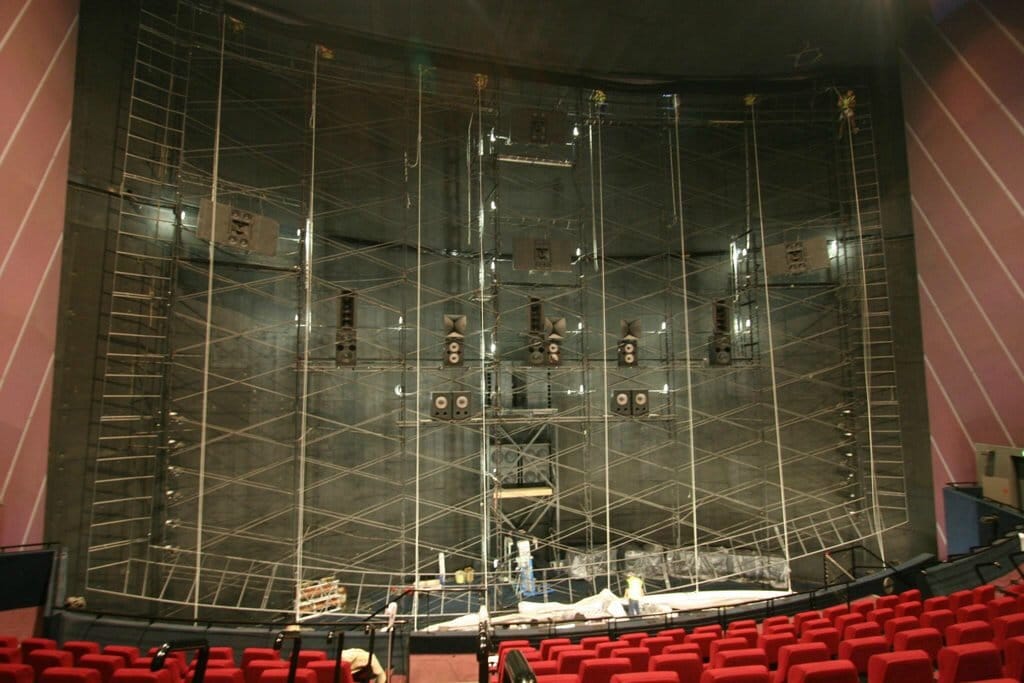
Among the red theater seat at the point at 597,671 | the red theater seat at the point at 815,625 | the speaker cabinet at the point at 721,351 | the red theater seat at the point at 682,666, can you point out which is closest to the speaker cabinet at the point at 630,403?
the speaker cabinet at the point at 721,351

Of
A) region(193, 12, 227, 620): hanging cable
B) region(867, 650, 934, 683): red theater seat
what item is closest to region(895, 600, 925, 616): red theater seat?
region(867, 650, 934, 683): red theater seat

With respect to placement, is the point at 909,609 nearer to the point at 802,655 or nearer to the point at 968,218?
the point at 802,655

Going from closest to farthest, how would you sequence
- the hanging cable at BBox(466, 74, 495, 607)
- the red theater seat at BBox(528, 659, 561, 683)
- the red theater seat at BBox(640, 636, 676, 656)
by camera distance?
the red theater seat at BBox(528, 659, 561, 683) → the red theater seat at BBox(640, 636, 676, 656) → the hanging cable at BBox(466, 74, 495, 607)

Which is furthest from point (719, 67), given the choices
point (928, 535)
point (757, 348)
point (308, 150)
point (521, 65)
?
point (928, 535)

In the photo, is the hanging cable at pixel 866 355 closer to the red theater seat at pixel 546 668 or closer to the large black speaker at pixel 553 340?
the large black speaker at pixel 553 340

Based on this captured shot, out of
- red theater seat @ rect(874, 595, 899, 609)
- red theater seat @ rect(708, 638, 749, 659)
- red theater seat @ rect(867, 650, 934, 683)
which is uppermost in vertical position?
red theater seat @ rect(867, 650, 934, 683)

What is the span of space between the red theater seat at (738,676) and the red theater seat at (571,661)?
1.37 metres

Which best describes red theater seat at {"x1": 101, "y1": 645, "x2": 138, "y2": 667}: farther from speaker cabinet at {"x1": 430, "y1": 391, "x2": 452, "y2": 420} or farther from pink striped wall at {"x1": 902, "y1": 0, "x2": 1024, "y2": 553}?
pink striped wall at {"x1": 902, "y1": 0, "x2": 1024, "y2": 553}

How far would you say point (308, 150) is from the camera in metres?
8.41

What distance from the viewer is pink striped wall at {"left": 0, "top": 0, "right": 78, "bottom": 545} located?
209 inches

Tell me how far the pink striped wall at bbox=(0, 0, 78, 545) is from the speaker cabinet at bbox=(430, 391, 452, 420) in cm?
455

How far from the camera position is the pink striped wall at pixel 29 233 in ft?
17.4

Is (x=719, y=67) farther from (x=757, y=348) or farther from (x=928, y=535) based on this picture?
(x=928, y=535)

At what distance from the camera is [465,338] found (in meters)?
9.02
